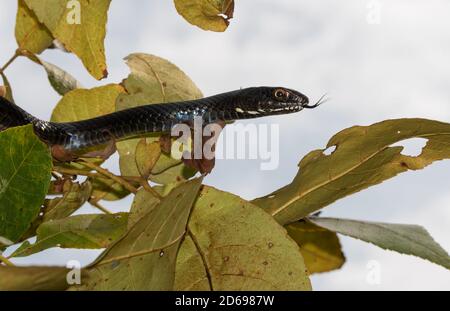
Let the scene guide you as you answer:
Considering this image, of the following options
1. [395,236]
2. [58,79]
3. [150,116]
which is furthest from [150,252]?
[150,116]

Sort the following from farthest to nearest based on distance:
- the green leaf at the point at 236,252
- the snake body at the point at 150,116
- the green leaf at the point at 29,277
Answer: the snake body at the point at 150,116 < the green leaf at the point at 236,252 < the green leaf at the point at 29,277

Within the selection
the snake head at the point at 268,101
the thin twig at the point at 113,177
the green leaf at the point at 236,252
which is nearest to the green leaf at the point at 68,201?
the thin twig at the point at 113,177

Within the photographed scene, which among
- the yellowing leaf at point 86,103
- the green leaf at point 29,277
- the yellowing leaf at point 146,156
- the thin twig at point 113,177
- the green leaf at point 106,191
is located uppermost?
the yellowing leaf at point 86,103

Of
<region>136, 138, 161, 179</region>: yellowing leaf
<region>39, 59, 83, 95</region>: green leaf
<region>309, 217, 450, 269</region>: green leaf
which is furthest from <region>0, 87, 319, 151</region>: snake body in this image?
<region>309, 217, 450, 269</region>: green leaf

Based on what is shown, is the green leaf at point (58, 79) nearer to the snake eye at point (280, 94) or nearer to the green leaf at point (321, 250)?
the green leaf at point (321, 250)

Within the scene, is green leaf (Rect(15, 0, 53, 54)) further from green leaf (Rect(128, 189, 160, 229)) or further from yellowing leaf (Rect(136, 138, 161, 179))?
green leaf (Rect(128, 189, 160, 229))
